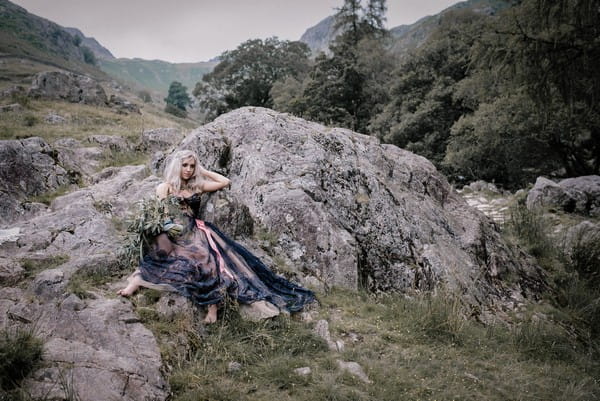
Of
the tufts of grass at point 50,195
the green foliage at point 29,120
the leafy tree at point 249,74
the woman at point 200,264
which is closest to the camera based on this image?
the woman at point 200,264

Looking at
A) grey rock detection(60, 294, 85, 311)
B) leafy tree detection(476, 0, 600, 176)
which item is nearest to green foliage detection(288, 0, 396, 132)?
leafy tree detection(476, 0, 600, 176)

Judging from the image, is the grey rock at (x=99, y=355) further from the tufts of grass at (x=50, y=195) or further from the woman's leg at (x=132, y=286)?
the tufts of grass at (x=50, y=195)

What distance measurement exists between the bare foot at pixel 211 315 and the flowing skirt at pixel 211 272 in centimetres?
7

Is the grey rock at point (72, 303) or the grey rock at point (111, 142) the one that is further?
the grey rock at point (111, 142)

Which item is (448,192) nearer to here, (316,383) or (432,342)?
(432,342)

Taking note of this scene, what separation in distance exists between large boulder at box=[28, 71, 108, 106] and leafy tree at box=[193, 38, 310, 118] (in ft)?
61.6

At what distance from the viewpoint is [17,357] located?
271cm

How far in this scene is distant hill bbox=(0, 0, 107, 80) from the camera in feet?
220

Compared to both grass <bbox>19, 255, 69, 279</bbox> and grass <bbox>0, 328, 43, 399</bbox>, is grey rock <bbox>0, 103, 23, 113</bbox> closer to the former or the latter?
grass <bbox>19, 255, 69, 279</bbox>

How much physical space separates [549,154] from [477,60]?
1315cm

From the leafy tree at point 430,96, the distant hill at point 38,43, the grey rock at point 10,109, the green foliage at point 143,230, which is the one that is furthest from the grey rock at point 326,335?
the distant hill at point 38,43

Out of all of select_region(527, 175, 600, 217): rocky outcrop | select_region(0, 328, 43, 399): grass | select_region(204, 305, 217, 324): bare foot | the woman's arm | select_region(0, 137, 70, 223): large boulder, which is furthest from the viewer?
select_region(527, 175, 600, 217): rocky outcrop

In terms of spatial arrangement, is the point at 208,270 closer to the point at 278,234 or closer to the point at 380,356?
the point at 278,234

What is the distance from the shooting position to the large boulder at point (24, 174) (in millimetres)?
6133
